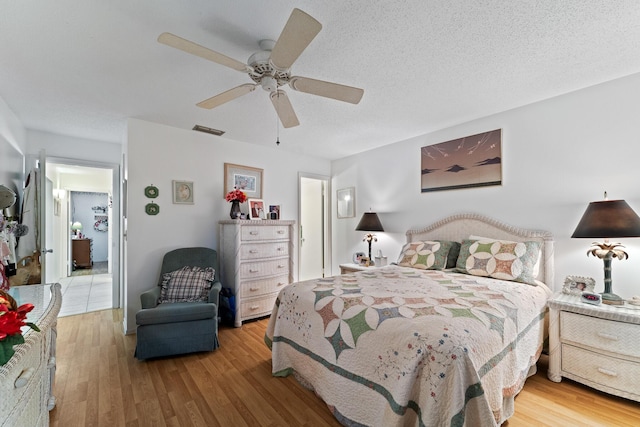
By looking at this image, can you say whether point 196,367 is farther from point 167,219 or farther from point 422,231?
point 422,231

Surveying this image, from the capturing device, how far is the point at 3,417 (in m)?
0.79

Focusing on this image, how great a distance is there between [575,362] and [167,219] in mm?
4173

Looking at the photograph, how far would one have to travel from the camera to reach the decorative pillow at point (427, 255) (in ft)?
9.96

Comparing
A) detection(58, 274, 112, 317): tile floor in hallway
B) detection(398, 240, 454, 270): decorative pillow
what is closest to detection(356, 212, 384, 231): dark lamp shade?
detection(398, 240, 454, 270): decorative pillow

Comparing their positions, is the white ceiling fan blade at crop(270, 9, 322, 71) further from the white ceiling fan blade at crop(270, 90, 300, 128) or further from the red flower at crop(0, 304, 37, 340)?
the red flower at crop(0, 304, 37, 340)

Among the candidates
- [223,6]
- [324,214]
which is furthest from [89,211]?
[223,6]

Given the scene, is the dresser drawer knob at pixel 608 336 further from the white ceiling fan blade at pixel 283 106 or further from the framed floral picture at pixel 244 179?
the framed floral picture at pixel 244 179

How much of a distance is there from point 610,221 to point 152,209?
14.3 feet

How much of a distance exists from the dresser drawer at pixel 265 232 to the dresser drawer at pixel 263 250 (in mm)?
83

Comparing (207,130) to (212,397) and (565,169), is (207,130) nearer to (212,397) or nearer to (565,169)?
(212,397)

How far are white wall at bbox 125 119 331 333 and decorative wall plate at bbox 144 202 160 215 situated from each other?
37 millimetres

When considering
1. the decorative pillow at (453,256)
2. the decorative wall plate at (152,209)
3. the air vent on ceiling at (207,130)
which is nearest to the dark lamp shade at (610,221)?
the decorative pillow at (453,256)

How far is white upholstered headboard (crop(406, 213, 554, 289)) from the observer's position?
8.80ft

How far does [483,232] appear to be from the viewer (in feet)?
10.3
